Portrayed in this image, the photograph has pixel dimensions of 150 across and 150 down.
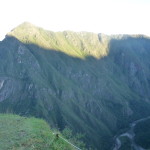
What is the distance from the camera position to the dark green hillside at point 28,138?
1541 centimetres

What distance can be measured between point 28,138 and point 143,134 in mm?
154332

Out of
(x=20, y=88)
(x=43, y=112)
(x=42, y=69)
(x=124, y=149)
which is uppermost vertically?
(x=42, y=69)

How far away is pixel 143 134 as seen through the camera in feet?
536

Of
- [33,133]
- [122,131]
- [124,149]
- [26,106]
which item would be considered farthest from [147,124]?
[33,133]

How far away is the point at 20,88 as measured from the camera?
17488 cm

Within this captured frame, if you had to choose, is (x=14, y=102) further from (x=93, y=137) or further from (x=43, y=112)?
(x=93, y=137)

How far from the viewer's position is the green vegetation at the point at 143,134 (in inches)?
5999

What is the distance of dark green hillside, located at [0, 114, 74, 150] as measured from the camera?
15414 mm

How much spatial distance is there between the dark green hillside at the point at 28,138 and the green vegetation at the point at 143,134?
13612 centimetres

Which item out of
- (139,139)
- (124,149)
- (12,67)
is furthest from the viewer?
(12,67)

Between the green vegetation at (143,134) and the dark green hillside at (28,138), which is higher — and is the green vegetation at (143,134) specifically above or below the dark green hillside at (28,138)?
below

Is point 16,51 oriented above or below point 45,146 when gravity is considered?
above

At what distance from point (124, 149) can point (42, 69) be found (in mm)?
74551

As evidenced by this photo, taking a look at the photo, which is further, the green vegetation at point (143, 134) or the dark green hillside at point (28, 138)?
the green vegetation at point (143, 134)
